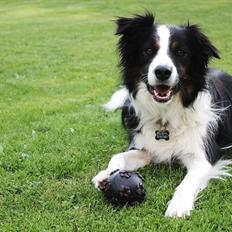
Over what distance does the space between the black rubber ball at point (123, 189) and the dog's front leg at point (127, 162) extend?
0.38 metres

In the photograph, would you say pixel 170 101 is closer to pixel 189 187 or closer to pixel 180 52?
pixel 180 52

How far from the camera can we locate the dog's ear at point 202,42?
186 inches

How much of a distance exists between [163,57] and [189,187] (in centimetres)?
116

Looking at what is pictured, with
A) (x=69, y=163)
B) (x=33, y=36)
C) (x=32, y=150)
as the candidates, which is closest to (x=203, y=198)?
(x=69, y=163)

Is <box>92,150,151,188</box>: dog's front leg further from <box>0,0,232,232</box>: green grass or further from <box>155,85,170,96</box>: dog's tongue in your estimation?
<box>155,85,170,96</box>: dog's tongue

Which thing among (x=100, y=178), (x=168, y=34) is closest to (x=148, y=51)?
(x=168, y=34)

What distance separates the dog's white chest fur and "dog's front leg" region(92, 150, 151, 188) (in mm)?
83

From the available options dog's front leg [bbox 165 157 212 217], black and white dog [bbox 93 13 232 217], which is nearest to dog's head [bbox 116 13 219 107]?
black and white dog [bbox 93 13 232 217]

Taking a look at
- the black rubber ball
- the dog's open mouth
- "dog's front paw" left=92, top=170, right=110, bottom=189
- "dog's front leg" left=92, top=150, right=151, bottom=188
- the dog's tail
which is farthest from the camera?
the dog's tail

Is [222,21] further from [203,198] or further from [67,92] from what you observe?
[203,198]

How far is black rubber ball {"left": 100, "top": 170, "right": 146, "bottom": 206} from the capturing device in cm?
385

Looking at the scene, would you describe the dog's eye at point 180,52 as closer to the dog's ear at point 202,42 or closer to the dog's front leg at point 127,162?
the dog's ear at point 202,42

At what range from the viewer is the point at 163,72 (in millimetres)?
4281

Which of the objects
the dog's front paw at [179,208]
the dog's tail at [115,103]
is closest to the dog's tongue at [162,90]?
the dog's front paw at [179,208]
